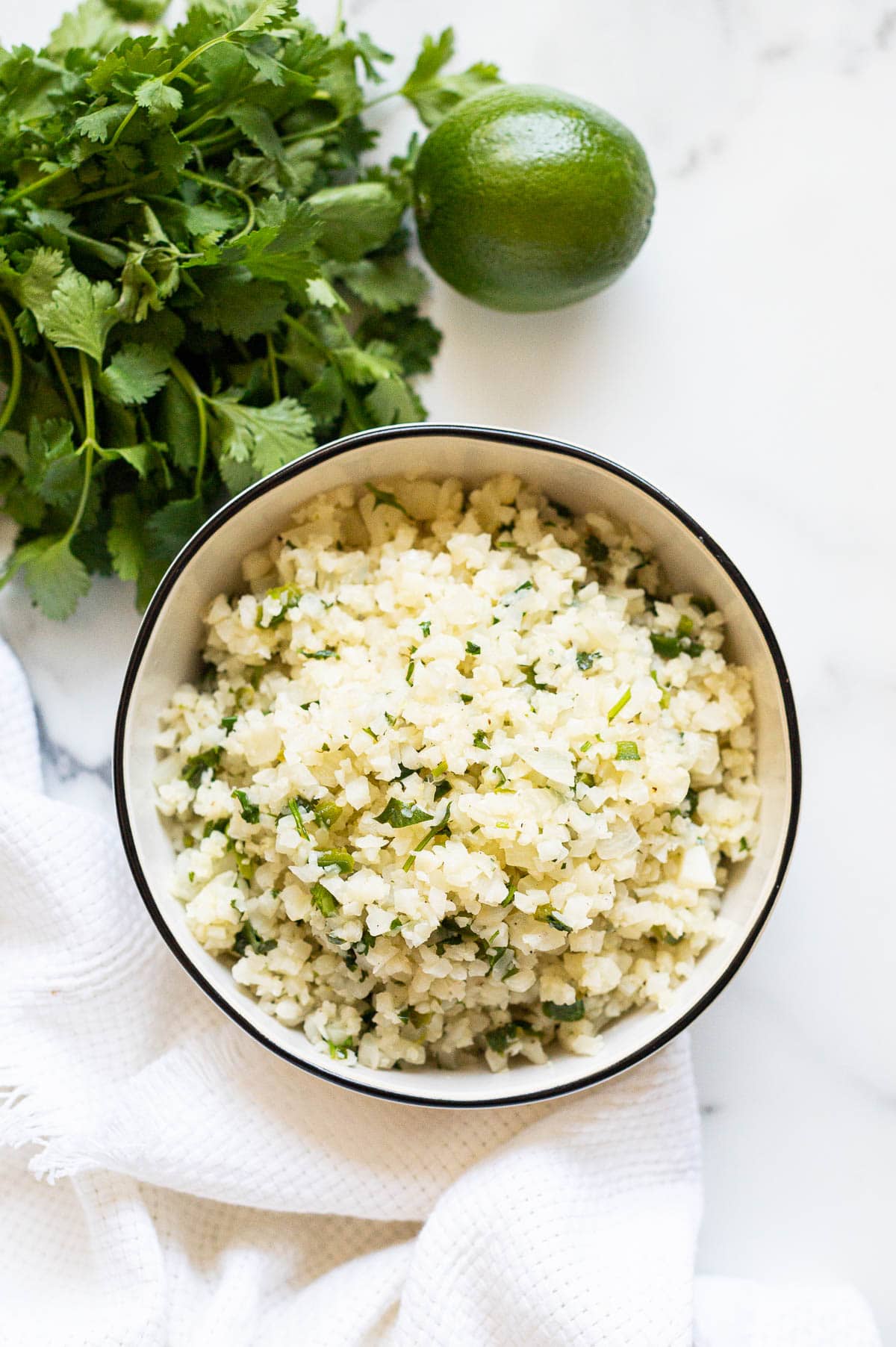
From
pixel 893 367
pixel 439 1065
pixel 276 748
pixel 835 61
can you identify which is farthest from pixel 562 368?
pixel 439 1065

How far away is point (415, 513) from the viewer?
1.37m

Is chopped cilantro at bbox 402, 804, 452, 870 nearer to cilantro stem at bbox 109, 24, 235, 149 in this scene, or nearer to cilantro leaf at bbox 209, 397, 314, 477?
cilantro leaf at bbox 209, 397, 314, 477

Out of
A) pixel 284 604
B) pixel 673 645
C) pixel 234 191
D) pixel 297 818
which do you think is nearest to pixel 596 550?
pixel 673 645

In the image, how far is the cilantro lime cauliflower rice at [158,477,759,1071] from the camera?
1.16m

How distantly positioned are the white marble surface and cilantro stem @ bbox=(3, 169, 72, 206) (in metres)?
0.36

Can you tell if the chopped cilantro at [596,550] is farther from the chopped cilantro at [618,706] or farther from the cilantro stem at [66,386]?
the cilantro stem at [66,386]

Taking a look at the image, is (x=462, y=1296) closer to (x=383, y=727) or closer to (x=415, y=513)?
(x=383, y=727)

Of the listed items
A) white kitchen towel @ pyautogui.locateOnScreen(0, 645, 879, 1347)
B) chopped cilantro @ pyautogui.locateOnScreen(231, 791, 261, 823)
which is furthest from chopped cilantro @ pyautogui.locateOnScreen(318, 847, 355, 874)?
white kitchen towel @ pyautogui.locateOnScreen(0, 645, 879, 1347)

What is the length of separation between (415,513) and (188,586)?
290 millimetres

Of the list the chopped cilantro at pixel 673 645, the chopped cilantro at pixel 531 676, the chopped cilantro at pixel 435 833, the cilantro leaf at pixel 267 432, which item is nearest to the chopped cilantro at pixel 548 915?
the chopped cilantro at pixel 435 833

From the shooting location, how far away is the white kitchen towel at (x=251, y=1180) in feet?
4.31

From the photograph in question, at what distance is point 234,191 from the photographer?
1.30 meters

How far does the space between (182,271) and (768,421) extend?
772 mm

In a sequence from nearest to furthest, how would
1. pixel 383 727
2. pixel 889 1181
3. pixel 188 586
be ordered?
pixel 383 727 < pixel 188 586 < pixel 889 1181
